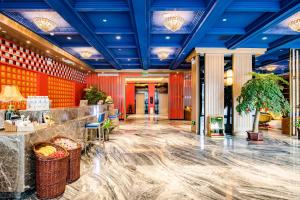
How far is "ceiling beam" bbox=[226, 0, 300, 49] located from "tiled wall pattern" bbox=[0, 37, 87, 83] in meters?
7.33

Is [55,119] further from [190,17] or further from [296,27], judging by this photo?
[296,27]

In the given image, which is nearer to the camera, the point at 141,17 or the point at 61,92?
the point at 141,17

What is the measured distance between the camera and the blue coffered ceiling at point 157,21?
455 cm

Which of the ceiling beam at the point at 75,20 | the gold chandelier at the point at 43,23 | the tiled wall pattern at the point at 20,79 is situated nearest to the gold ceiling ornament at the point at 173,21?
the ceiling beam at the point at 75,20

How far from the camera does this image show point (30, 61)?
748 centimetres

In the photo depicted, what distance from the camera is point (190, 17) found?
556 centimetres

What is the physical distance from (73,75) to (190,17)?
27.2 ft

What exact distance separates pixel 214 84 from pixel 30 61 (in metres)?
7.02

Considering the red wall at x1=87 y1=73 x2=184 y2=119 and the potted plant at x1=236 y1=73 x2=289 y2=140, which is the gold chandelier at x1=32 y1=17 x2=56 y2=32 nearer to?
the potted plant at x1=236 y1=73 x2=289 y2=140

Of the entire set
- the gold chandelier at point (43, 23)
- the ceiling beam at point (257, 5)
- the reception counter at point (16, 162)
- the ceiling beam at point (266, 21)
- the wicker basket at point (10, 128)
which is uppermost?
the ceiling beam at point (257, 5)

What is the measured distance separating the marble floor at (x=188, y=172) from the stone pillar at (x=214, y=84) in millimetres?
2196

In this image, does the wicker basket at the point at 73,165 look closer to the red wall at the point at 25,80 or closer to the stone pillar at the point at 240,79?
the red wall at the point at 25,80

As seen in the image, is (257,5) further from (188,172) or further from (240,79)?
(188,172)

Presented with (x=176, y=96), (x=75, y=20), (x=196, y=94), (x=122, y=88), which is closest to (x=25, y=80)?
(x=75, y=20)
